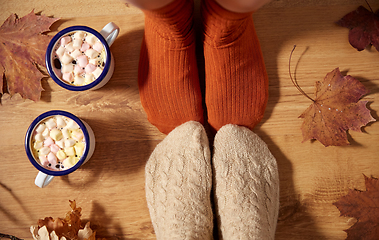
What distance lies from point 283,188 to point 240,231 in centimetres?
20

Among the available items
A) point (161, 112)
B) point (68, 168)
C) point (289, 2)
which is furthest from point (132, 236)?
point (289, 2)

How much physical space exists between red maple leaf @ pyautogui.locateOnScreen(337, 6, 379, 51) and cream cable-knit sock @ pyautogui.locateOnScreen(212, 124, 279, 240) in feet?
1.38

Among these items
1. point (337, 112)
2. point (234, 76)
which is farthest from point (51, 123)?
point (337, 112)

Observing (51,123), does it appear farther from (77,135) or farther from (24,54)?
(24,54)

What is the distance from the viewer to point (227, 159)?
2.32 feet

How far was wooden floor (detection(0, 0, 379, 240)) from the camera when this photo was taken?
0.76 meters

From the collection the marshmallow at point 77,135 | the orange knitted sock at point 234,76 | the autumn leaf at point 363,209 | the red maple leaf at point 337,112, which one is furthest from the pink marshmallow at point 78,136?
the autumn leaf at point 363,209

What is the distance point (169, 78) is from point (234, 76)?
179 mm

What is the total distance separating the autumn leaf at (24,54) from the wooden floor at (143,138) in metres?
0.03

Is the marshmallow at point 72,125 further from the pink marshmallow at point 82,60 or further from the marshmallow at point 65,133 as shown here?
the pink marshmallow at point 82,60

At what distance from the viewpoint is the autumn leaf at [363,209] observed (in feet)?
2.34

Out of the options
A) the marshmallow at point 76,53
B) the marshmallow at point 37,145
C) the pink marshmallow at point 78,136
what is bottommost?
the marshmallow at point 37,145

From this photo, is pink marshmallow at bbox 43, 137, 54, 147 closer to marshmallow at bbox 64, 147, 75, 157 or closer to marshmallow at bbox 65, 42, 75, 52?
marshmallow at bbox 64, 147, 75, 157

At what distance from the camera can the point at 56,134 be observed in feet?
2.22
